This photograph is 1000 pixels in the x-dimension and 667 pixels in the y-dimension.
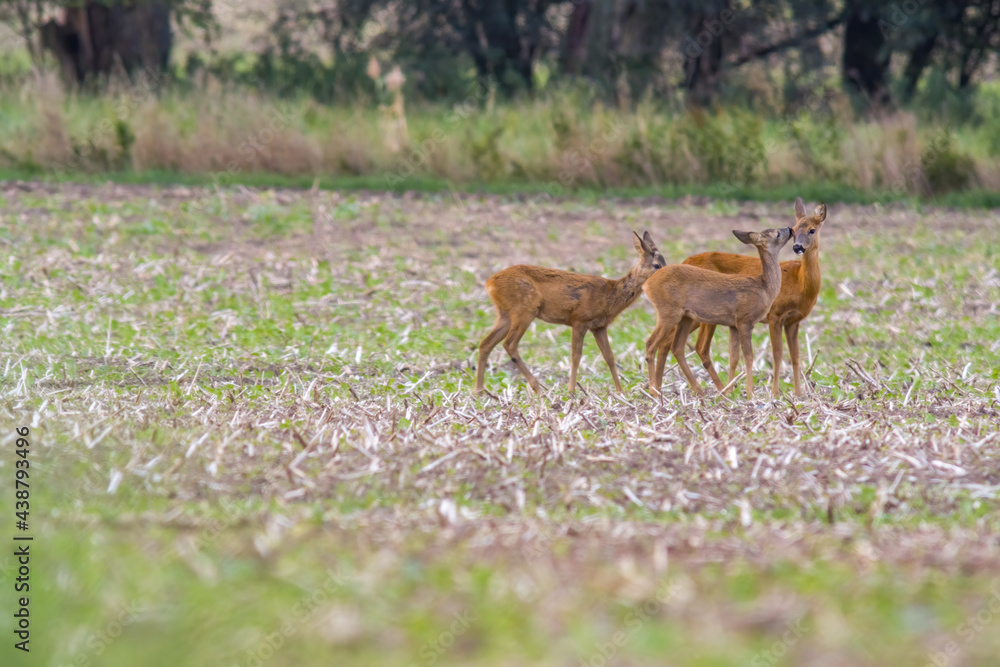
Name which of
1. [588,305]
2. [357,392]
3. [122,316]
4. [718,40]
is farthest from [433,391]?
[718,40]

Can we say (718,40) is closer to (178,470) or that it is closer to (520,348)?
(520,348)

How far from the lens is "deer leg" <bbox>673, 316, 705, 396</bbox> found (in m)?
8.02

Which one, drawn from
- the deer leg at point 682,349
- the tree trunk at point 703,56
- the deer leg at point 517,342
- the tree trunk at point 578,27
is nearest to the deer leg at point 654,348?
the deer leg at point 682,349

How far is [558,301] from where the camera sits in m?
7.96

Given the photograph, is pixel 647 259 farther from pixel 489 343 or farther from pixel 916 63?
pixel 916 63
